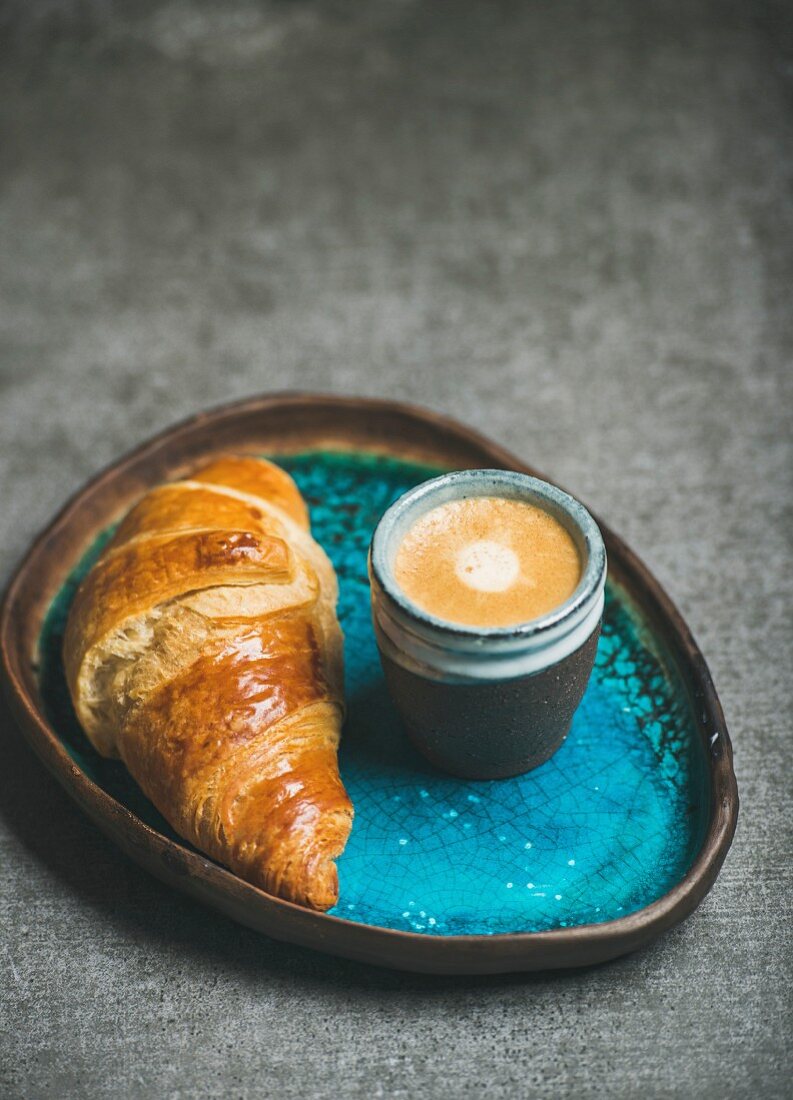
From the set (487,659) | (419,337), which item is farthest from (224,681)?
(419,337)

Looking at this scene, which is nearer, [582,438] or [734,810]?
[734,810]

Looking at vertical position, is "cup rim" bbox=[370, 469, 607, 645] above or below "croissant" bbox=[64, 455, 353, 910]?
above

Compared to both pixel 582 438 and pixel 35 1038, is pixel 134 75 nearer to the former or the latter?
pixel 582 438

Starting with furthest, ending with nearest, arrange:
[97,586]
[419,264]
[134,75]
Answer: [134,75] < [419,264] < [97,586]

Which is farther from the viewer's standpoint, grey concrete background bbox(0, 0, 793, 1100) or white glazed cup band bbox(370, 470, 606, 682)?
grey concrete background bbox(0, 0, 793, 1100)

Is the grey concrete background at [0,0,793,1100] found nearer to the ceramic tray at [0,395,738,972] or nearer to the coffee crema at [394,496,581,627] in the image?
the ceramic tray at [0,395,738,972]

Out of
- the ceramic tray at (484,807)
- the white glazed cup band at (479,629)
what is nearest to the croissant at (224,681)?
the ceramic tray at (484,807)

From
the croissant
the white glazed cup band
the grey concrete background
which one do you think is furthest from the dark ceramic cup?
the grey concrete background

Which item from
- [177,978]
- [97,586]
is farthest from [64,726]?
[177,978]
